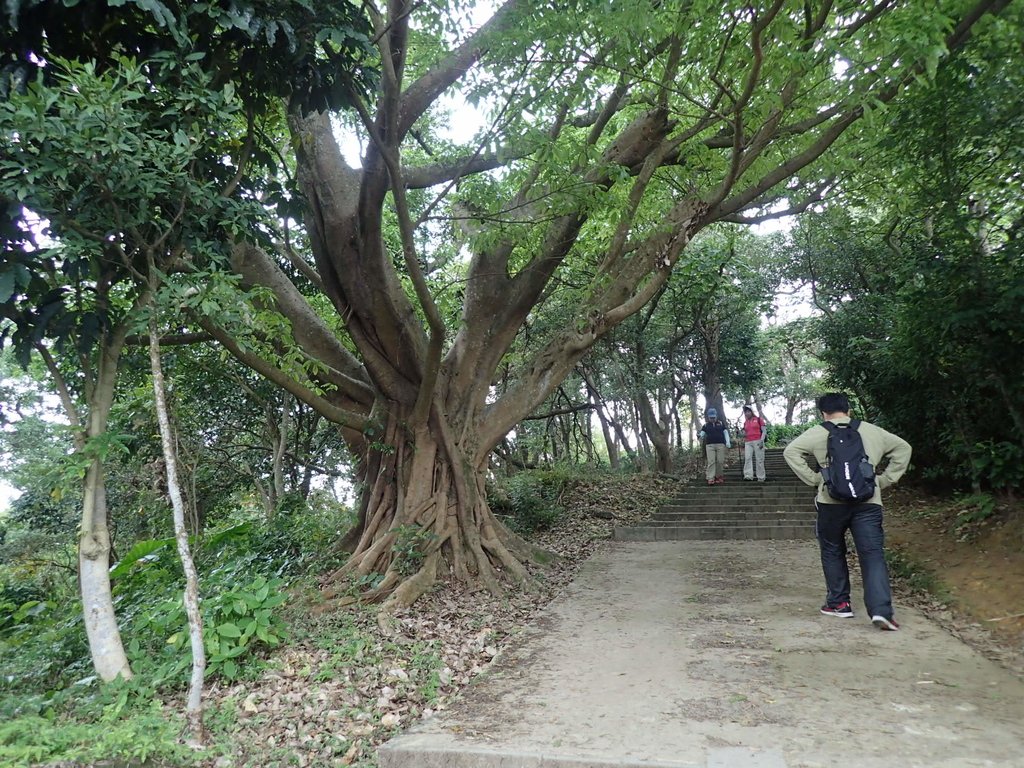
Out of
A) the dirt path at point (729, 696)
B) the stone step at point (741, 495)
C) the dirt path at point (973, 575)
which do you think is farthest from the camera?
the stone step at point (741, 495)

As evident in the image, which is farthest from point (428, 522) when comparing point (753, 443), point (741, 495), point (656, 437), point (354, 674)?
point (656, 437)

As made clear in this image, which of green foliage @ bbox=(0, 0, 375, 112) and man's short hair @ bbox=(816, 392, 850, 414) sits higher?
green foliage @ bbox=(0, 0, 375, 112)

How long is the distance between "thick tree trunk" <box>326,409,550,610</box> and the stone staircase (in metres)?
3.42

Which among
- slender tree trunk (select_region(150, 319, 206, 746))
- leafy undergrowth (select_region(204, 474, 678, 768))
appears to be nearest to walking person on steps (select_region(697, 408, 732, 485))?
leafy undergrowth (select_region(204, 474, 678, 768))

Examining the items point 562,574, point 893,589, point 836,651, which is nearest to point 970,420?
point 893,589

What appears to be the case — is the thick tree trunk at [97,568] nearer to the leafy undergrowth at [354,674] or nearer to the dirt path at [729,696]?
the leafy undergrowth at [354,674]

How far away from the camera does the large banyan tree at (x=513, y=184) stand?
5.30 metres

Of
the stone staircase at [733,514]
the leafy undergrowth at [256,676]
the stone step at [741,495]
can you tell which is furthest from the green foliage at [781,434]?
the leafy undergrowth at [256,676]

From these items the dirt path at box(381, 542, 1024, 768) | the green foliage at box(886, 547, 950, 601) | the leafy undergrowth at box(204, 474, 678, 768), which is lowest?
the green foliage at box(886, 547, 950, 601)

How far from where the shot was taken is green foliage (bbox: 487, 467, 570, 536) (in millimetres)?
10609

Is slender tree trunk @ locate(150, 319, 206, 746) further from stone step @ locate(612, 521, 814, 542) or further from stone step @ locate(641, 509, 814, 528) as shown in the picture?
stone step @ locate(641, 509, 814, 528)

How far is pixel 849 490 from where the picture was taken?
4957mm

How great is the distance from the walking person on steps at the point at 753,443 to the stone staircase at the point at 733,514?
24 centimetres

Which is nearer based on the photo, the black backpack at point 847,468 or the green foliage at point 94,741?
the green foliage at point 94,741
